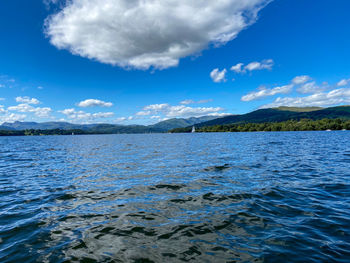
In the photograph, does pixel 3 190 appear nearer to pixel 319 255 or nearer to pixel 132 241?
pixel 132 241

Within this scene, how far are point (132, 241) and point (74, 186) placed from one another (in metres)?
11.9

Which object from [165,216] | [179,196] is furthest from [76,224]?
[179,196]

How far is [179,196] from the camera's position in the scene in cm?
1437

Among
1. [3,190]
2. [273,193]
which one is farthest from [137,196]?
[3,190]

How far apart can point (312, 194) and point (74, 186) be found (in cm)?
1967

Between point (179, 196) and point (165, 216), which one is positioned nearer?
point (165, 216)

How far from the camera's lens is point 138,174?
72.5 ft

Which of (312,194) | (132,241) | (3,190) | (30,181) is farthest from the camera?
(30,181)

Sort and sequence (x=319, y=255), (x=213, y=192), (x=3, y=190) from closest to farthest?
(x=319, y=255) < (x=213, y=192) < (x=3, y=190)

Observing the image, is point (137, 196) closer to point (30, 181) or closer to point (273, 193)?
point (273, 193)

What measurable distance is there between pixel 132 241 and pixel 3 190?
15.5 meters

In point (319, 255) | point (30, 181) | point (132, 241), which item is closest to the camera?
point (319, 255)

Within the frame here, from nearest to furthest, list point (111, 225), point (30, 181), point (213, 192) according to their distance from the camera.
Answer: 1. point (111, 225)
2. point (213, 192)
3. point (30, 181)

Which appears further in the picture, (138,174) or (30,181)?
(138,174)
